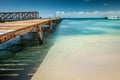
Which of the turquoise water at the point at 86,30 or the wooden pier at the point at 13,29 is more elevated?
the wooden pier at the point at 13,29

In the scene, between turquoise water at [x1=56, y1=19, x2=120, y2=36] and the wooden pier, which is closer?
the wooden pier

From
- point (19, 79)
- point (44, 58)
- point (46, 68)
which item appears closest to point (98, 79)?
point (46, 68)

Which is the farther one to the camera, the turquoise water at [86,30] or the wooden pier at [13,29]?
the turquoise water at [86,30]

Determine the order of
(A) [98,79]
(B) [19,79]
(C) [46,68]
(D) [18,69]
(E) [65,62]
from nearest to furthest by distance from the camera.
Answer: (B) [19,79]
(A) [98,79]
(D) [18,69]
(C) [46,68]
(E) [65,62]

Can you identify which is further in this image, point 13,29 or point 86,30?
point 86,30

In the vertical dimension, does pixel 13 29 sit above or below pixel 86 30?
above

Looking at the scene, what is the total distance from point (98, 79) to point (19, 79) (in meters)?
2.64

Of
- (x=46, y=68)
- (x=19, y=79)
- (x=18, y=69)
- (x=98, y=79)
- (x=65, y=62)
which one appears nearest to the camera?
(x=19, y=79)

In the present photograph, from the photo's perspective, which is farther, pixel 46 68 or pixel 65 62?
pixel 65 62

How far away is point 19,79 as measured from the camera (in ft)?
19.0

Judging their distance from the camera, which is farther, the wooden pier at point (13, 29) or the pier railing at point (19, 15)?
the pier railing at point (19, 15)

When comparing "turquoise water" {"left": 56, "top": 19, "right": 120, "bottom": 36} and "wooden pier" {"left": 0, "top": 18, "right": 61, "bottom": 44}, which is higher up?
"wooden pier" {"left": 0, "top": 18, "right": 61, "bottom": 44}

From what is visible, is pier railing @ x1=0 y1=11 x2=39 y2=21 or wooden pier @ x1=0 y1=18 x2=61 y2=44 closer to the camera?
wooden pier @ x1=0 y1=18 x2=61 y2=44

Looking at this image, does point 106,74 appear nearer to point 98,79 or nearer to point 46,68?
point 98,79
